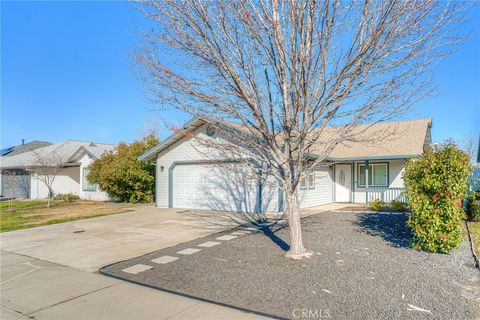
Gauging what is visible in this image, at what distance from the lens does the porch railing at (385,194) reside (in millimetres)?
15240

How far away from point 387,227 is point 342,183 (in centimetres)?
819

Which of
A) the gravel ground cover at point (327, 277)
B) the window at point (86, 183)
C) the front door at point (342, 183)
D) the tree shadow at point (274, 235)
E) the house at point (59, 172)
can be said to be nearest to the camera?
the gravel ground cover at point (327, 277)

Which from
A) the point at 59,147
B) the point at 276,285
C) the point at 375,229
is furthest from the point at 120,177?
the point at 276,285

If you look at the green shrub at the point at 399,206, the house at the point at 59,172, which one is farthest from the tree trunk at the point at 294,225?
the house at the point at 59,172

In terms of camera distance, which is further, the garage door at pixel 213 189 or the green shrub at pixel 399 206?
the garage door at pixel 213 189

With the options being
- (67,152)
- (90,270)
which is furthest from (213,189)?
(67,152)

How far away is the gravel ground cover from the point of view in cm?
418

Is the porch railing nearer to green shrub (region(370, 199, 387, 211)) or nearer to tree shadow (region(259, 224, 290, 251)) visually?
green shrub (region(370, 199, 387, 211))

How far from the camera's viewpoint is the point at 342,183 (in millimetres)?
17891

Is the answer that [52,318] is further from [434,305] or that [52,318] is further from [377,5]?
[377,5]

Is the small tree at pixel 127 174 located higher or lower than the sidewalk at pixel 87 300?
higher

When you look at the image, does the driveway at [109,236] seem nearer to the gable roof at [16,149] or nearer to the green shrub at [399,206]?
the green shrub at [399,206]

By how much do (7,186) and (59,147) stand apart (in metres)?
5.79

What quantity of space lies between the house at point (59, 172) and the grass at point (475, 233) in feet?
66.9
